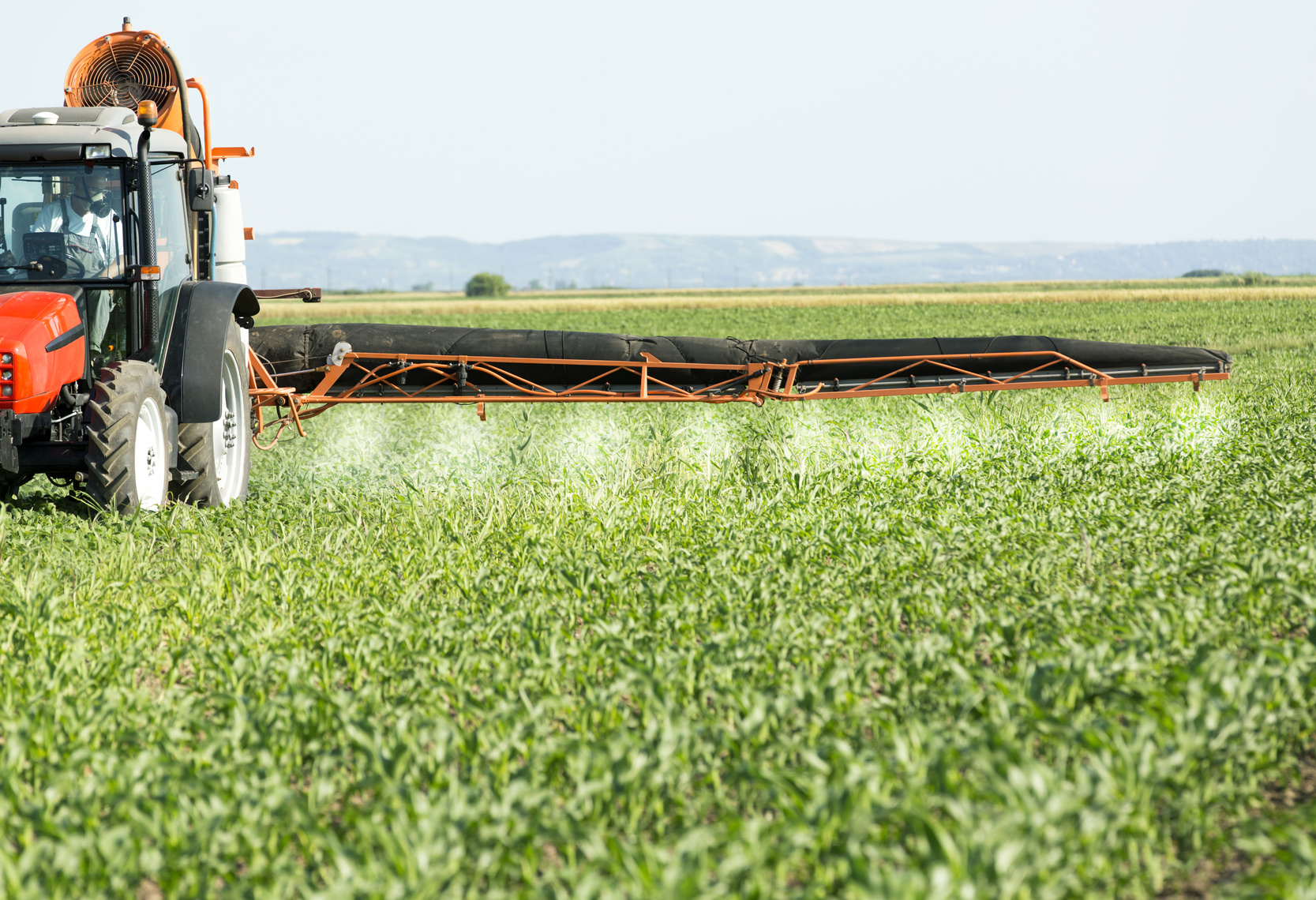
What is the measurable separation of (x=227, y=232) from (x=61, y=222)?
1482 millimetres

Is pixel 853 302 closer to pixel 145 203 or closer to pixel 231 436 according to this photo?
pixel 231 436

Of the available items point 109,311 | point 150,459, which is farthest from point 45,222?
point 150,459

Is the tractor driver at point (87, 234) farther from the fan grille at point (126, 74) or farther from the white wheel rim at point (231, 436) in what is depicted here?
the fan grille at point (126, 74)

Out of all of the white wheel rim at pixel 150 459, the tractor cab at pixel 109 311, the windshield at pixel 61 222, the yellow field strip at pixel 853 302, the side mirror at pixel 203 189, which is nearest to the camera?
the tractor cab at pixel 109 311

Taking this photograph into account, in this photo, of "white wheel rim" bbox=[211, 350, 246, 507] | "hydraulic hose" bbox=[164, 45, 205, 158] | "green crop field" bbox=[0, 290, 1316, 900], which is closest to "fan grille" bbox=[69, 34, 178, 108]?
"hydraulic hose" bbox=[164, 45, 205, 158]

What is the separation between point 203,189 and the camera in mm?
6180

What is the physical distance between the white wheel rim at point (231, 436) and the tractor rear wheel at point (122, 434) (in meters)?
1.07

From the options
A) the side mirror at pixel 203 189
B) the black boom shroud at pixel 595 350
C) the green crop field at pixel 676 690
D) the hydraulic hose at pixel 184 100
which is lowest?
the green crop field at pixel 676 690

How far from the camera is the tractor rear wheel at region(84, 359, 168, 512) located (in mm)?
5105

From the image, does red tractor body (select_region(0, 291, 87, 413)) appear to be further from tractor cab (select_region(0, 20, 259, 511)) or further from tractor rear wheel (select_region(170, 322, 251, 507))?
tractor rear wheel (select_region(170, 322, 251, 507))

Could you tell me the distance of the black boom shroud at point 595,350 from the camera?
796cm

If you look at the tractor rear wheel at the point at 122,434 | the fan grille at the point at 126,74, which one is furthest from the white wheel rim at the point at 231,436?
the fan grille at the point at 126,74

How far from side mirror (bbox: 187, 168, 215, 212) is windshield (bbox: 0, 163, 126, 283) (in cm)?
56

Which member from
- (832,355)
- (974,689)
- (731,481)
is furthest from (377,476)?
(974,689)
